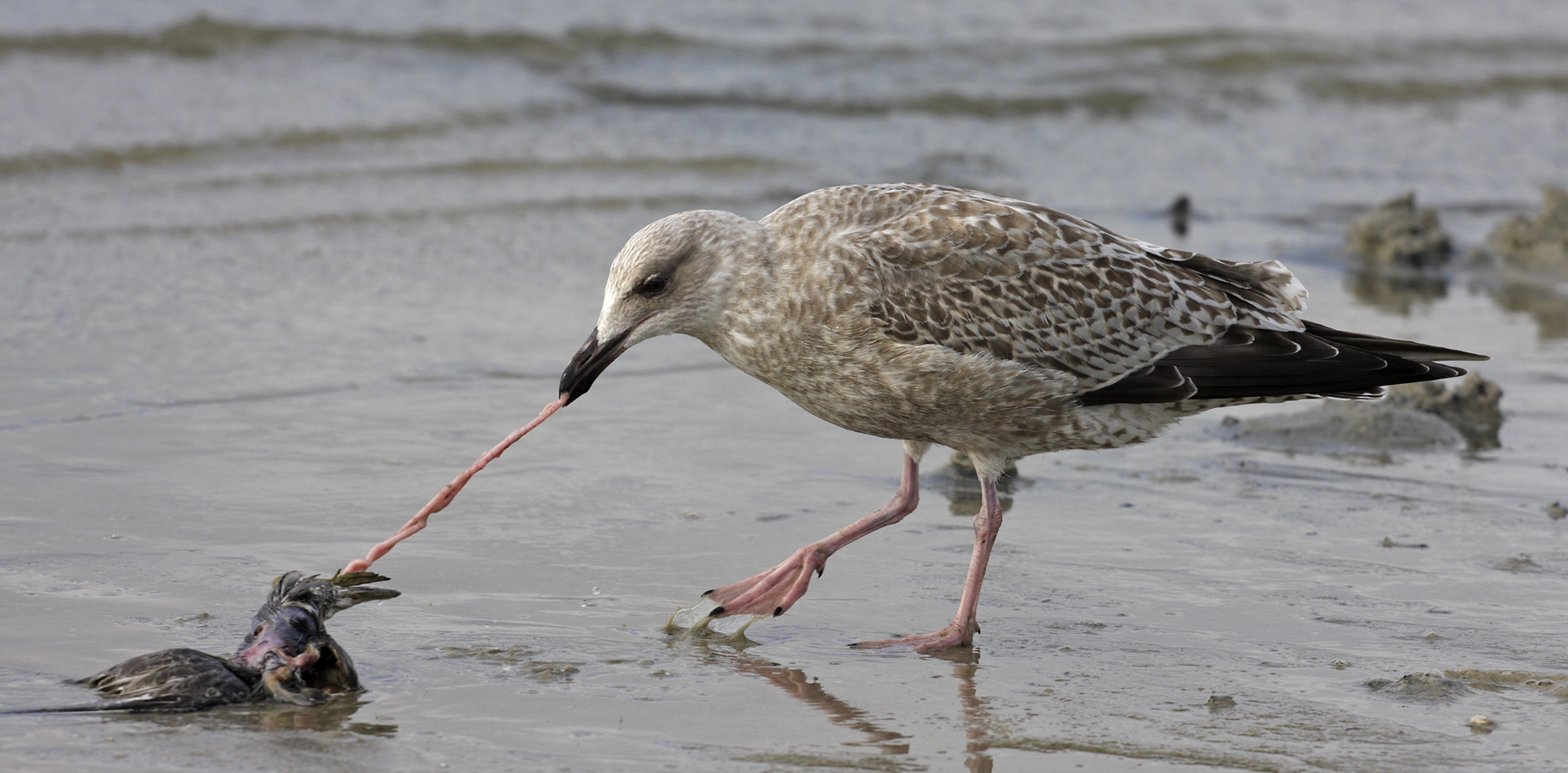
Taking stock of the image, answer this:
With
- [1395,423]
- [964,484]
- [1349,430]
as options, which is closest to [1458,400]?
[1395,423]

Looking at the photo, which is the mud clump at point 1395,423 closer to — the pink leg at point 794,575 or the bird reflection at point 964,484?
the bird reflection at point 964,484

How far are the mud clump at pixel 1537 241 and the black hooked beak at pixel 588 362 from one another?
7457 mm

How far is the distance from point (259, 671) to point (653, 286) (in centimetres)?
162

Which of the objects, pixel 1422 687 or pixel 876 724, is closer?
pixel 876 724

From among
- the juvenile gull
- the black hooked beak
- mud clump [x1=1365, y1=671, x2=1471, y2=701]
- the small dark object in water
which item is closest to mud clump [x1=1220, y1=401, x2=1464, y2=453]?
the juvenile gull

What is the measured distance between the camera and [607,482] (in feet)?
20.4

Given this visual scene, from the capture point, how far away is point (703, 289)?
16.8 ft

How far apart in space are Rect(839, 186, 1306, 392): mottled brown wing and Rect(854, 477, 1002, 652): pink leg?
49 cm

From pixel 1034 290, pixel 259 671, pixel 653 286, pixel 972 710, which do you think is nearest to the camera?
pixel 259 671

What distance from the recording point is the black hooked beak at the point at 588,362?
195 inches

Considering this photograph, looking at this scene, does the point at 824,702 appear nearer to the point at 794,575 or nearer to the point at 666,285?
the point at 794,575

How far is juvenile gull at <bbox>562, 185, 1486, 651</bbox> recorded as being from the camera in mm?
5082

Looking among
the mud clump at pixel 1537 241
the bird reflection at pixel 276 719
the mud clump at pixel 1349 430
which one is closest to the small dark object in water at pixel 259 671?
the bird reflection at pixel 276 719

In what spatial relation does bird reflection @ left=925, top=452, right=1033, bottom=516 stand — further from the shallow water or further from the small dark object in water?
the small dark object in water
